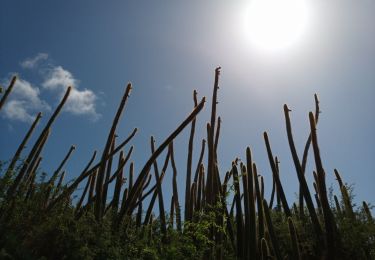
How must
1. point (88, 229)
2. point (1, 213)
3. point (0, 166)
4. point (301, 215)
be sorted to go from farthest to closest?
point (301, 215) → point (0, 166) → point (1, 213) → point (88, 229)

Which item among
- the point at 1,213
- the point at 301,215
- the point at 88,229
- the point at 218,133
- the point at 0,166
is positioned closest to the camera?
the point at 88,229

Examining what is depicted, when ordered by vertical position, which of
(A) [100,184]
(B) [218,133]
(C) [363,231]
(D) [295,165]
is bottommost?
(C) [363,231]

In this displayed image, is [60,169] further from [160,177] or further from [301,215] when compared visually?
[301,215]

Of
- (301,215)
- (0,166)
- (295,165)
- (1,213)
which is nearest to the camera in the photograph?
(1,213)

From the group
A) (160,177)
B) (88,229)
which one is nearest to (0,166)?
(88,229)

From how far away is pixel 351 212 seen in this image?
495cm

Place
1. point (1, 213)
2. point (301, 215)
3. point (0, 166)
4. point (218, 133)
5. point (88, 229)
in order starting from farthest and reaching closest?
point (218, 133)
point (301, 215)
point (0, 166)
point (1, 213)
point (88, 229)

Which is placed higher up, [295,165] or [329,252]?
[295,165]

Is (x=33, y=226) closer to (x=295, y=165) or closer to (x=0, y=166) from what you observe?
(x=0, y=166)

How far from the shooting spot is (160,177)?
5895mm

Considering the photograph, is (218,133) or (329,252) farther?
(218,133)

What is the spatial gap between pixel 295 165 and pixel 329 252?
42.1 inches

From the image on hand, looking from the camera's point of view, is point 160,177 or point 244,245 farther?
point 160,177

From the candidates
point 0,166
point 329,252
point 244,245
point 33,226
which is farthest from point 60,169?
point 329,252
